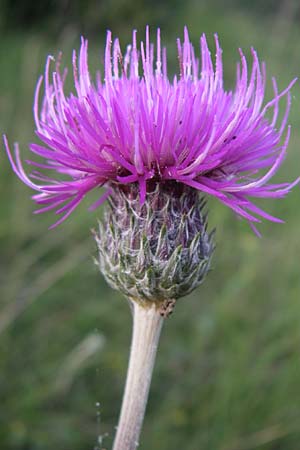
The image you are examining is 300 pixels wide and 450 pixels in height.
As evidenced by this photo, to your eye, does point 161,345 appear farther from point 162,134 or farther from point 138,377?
point 162,134

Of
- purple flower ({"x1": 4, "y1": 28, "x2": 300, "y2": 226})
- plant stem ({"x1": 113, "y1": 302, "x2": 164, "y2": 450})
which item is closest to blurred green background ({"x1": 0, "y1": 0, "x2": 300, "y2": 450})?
plant stem ({"x1": 113, "y1": 302, "x2": 164, "y2": 450})

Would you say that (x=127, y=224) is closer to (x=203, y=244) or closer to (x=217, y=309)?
(x=203, y=244)

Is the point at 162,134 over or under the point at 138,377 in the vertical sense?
over

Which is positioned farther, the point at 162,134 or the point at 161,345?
the point at 161,345

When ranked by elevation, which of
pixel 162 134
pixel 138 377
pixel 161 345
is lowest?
pixel 138 377

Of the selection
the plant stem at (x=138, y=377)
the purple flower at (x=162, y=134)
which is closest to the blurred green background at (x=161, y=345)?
the plant stem at (x=138, y=377)

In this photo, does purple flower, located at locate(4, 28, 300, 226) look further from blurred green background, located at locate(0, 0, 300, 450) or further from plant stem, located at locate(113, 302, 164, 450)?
blurred green background, located at locate(0, 0, 300, 450)

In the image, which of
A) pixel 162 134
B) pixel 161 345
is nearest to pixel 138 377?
pixel 162 134
